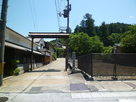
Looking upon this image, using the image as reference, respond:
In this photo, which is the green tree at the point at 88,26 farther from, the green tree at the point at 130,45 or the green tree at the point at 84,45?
the green tree at the point at 130,45

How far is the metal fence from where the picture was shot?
9.65 metres

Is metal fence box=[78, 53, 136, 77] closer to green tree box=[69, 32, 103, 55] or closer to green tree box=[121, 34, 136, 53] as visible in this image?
green tree box=[121, 34, 136, 53]

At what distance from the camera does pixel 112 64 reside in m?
9.73

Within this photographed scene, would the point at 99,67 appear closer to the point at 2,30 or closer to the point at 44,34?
the point at 2,30

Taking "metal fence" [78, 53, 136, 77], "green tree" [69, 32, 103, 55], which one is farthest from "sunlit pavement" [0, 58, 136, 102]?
"green tree" [69, 32, 103, 55]

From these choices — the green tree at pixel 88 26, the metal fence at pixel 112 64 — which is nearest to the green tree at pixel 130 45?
the metal fence at pixel 112 64

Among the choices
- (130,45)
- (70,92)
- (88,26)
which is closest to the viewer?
(70,92)

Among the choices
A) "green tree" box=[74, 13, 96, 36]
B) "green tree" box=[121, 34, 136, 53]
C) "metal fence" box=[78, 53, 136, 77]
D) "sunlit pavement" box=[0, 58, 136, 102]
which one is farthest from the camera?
"green tree" box=[74, 13, 96, 36]

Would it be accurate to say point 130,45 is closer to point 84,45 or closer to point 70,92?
point 70,92

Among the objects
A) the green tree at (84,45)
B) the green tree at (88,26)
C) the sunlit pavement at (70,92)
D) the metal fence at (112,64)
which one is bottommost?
the sunlit pavement at (70,92)

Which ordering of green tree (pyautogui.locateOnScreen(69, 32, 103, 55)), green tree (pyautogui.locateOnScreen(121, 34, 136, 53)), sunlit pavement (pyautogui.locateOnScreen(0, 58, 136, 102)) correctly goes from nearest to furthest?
1. sunlit pavement (pyautogui.locateOnScreen(0, 58, 136, 102))
2. green tree (pyautogui.locateOnScreen(121, 34, 136, 53))
3. green tree (pyautogui.locateOnScreen(69, 32, 103, 55))

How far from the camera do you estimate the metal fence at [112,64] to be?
9648 millimetres

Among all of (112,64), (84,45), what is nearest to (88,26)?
(84,45)

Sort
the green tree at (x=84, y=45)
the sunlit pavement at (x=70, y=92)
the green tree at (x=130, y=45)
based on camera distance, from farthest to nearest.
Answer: the green tree at (x=84, y=45) < the green tree at (x=130, y=45) < the sunlit pavement at (x=70, y=92)
